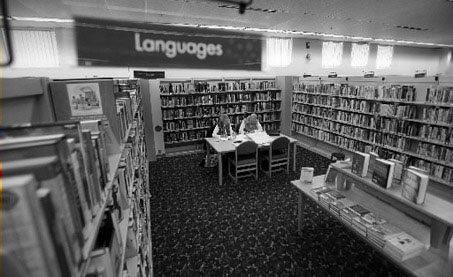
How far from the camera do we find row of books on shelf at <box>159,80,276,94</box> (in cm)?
659

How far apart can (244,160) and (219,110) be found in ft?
9.54

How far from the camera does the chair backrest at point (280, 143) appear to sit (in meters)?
4.63

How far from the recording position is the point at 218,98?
279 inches

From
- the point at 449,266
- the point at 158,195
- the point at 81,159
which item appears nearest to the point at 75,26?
the point at 158,195

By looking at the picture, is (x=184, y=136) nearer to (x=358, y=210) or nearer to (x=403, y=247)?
(x=358, y=210)

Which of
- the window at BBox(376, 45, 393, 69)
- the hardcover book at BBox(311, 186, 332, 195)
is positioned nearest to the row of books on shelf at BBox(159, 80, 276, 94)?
the hardcover book at BBox(311, 186, 332, 195)

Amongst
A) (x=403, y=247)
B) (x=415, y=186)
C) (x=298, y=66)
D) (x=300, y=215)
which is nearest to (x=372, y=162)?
(x=415, y=186)

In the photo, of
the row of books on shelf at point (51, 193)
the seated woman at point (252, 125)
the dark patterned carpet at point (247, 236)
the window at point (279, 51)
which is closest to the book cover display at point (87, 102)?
the row of books on shelf at point (51, 193)

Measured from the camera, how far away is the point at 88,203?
0.85m

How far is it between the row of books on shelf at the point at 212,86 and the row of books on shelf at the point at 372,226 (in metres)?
4.85

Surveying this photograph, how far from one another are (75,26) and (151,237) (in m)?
6.02

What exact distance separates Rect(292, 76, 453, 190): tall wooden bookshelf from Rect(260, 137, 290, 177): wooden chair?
1900 mm

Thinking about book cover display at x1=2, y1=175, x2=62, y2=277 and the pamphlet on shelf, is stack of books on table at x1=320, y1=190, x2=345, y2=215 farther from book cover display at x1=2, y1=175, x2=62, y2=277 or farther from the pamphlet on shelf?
book cover display at x1=2, y1=175, x2=62, y2=277

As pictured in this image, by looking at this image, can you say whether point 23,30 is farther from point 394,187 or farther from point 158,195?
point 394,187
